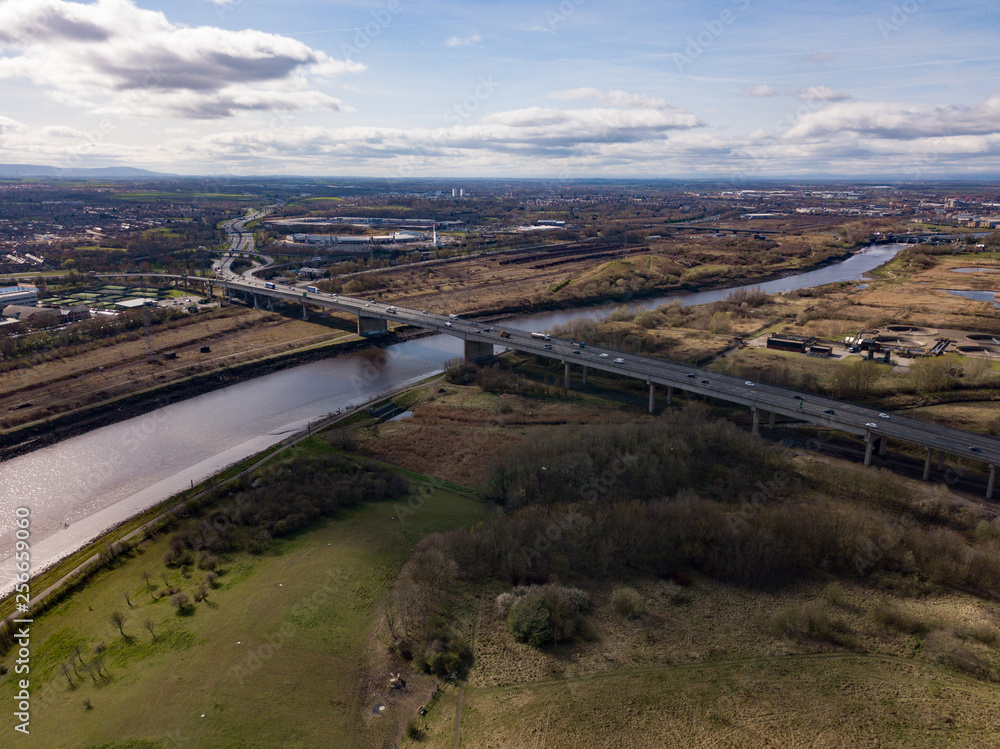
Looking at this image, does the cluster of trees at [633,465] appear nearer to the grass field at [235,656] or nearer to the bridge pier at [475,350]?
the grass field at [235,656]

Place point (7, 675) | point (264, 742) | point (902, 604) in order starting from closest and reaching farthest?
point (264, 742), point (7, 675), point (902, 604)

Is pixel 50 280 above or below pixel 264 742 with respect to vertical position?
above

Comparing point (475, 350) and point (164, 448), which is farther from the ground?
point (475, 350)

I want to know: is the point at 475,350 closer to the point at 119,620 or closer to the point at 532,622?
the point at 532,622

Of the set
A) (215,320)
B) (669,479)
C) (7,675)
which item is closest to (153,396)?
(215,320)

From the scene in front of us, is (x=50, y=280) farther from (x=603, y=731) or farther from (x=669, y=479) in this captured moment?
(x=603, y=731)

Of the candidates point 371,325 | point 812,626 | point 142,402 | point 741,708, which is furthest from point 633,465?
point 371,325
